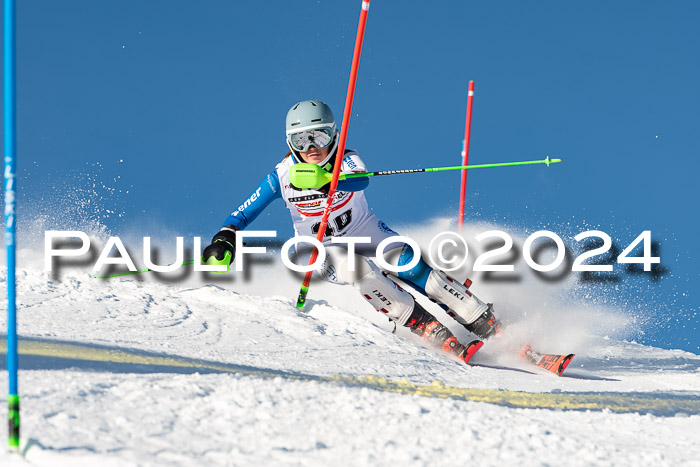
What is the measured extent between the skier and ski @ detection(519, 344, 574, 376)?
1.02 feet

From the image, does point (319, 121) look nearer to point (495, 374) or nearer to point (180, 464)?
point (495, 374)

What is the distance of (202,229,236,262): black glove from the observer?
15.3ft

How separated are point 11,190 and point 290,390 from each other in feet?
4.17

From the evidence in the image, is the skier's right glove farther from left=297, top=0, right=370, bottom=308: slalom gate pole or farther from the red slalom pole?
the red slalom pole

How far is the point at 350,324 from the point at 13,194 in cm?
393

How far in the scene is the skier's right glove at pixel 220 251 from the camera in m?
4.64

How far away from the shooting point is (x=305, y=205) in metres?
5.25

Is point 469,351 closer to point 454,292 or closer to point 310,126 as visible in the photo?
point 454,292

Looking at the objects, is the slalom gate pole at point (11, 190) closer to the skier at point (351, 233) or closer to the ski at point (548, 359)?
the skier at point (351, 233)

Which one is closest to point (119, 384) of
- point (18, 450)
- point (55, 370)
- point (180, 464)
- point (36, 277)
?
point (55, 370)

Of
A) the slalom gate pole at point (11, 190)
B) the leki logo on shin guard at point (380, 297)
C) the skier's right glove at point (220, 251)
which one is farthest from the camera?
the leki logo on shin guard at point (380, 297)

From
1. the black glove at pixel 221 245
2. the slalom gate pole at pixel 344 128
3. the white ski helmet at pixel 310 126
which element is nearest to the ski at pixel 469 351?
the slalom gate pole at pixel 344 128

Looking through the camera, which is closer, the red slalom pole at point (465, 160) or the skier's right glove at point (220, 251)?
the skier's right glove at point (220, 251)

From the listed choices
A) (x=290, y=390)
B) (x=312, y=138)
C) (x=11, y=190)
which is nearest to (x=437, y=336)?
(x=312, y=138)
